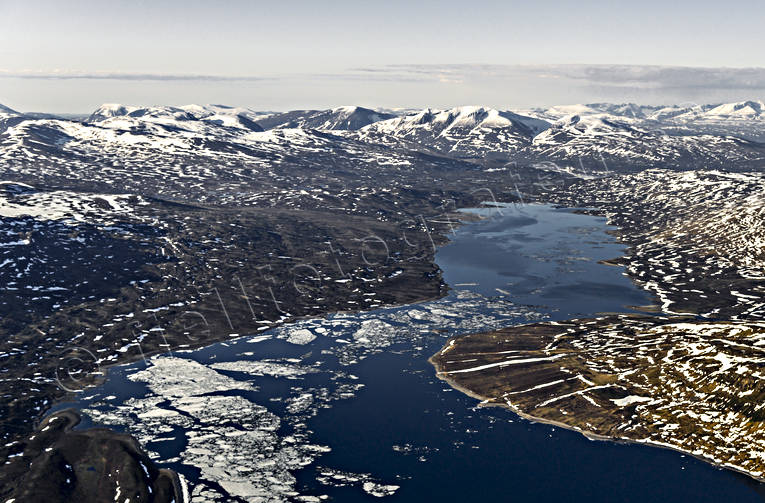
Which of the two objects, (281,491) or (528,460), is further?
(528,460)

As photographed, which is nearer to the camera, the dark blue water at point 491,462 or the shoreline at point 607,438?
the dark blue water at point 491,462

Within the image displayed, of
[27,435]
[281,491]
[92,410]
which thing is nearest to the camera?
[281,491]

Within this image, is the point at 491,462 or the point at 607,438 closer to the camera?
the point at 491,462

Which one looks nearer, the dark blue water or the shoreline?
the dark blue water

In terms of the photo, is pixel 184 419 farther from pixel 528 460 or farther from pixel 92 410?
pixel 528 460

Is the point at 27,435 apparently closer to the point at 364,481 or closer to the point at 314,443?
the point at 314,443

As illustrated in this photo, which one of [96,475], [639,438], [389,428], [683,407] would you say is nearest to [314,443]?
[389,428]

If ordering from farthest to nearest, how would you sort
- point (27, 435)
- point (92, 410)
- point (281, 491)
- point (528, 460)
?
point (92, 410) < point (27, 435) < point (528, 460) < point (281, 491)

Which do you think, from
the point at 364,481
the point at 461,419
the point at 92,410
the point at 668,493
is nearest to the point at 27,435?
the point at 92,410

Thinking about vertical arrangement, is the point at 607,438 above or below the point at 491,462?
below
